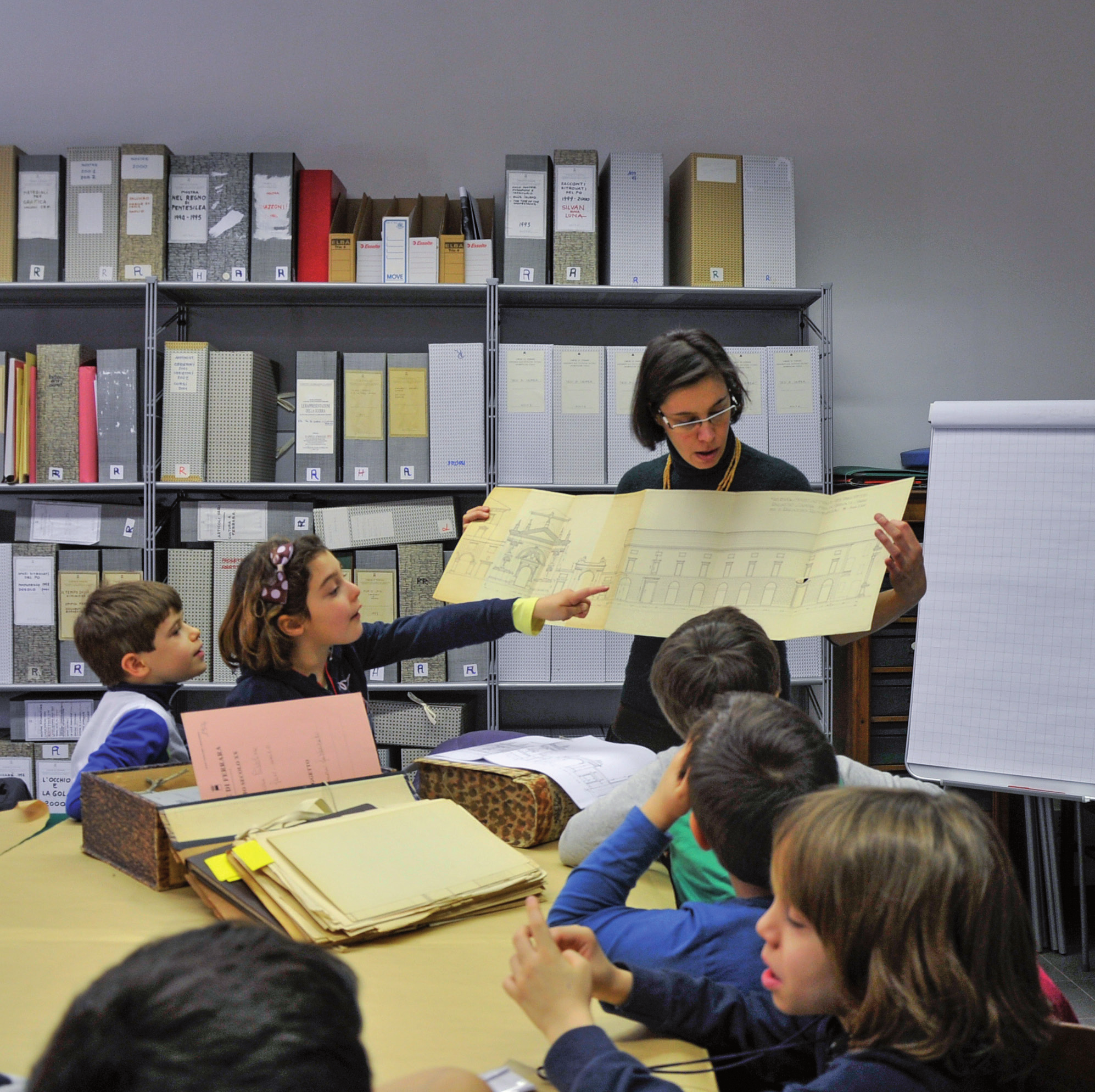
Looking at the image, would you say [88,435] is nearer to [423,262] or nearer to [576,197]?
[423,262]

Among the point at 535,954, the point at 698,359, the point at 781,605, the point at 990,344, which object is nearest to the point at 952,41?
the point at 990,344

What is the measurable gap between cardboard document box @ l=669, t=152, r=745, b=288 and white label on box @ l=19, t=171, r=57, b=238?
1.93m

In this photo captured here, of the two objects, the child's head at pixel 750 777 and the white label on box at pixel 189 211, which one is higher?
the white label on box at pixel 189 211

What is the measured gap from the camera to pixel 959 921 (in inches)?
23.5


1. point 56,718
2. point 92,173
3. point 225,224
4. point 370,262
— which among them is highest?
point 92,173

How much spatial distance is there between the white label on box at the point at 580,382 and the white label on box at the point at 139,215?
130cm

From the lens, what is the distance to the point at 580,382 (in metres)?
2.79

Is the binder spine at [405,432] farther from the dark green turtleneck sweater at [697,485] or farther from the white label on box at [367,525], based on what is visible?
the dark green turtleneck sweater at [697,485]

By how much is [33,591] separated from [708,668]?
94.1 inches

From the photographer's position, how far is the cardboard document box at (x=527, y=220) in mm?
2816

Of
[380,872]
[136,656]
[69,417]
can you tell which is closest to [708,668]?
[380,872]

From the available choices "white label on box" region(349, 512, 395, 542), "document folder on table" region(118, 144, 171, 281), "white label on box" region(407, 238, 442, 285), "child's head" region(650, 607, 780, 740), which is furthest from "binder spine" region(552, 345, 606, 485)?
"child's head" region(650, 607, 780, 740)

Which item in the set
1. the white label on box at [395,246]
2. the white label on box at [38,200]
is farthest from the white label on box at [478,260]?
the white label on box at [38,200]

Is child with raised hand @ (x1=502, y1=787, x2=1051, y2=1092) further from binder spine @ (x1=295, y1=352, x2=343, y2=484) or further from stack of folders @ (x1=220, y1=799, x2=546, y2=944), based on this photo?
binder spine @ (x1=295, y1=352, x2=343, y2=484)
